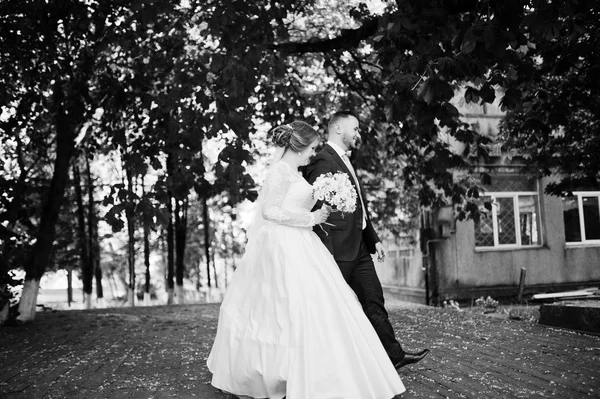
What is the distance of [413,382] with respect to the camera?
18.9 feet

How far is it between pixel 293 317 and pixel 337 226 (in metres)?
1.32

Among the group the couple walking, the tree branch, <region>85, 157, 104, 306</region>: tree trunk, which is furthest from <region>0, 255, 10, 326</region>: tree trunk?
<region>85, 157, 104, 306</region>: tree trunk

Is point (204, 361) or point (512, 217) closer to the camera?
point (204, 361)

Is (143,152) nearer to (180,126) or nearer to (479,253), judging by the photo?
(180,126)

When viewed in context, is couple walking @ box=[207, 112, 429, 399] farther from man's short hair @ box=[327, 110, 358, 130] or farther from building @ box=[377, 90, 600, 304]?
building @ box=[377, 90, 600, 304]

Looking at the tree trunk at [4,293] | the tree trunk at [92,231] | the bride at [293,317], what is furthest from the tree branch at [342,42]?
the tree trunk at [92,231]

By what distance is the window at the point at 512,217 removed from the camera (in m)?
18.5

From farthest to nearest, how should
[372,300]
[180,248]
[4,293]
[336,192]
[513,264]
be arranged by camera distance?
[180,248] → [513,264] → [4,293] → [372,300] → [336,192]

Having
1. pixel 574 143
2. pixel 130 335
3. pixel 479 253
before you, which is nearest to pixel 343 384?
pixel 130 335

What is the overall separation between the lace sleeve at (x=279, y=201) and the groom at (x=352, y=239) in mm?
506

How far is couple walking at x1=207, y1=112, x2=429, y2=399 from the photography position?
451cm

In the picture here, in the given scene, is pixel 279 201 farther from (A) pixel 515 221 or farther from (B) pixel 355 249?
(A) pixel 515 221

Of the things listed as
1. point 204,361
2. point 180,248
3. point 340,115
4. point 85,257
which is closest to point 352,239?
point 340,115

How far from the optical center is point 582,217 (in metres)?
19.3
